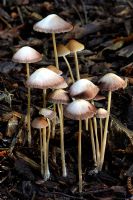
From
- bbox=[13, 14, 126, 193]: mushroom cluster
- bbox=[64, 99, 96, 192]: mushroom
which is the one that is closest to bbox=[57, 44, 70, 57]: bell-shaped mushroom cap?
bbox=[13, 14, 126, 193]: mushroom cluster

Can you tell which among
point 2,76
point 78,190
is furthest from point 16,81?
point 78,190

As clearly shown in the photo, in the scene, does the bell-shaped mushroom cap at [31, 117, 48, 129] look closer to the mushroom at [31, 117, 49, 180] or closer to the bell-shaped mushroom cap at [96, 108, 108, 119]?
the mushroom at [31, 117, 49, 180]

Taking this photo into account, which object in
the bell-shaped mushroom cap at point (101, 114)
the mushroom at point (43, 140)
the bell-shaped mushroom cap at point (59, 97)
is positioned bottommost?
the mushroom at point (43, 140)

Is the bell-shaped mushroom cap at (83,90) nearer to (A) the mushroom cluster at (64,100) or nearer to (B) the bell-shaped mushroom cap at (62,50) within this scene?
(A) the mushroom cluster at (64,100)

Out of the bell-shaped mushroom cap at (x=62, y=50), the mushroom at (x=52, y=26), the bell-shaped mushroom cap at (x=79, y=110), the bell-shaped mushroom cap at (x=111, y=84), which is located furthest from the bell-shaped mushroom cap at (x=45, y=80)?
the bell-shaped mushroom cap at (x=62, y=50)

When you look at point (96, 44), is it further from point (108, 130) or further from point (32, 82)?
point (32, 82)

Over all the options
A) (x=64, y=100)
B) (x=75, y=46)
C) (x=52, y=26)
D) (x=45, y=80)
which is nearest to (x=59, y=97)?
(x=64, y=100)

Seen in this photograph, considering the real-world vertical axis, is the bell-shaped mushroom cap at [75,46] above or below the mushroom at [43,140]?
above
